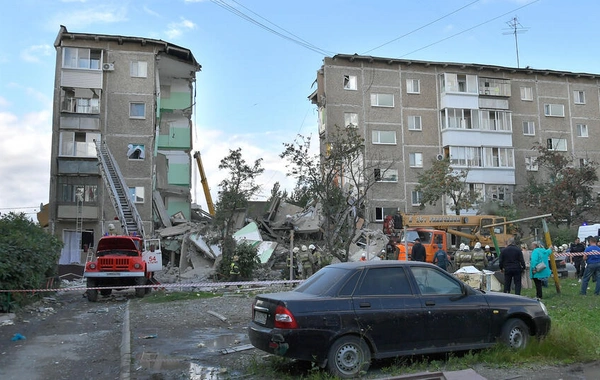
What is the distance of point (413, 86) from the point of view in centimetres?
4188

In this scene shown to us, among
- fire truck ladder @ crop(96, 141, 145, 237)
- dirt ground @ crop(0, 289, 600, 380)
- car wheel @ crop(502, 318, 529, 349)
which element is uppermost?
fire truck ladder @ crop(96, 141, 145, 237)

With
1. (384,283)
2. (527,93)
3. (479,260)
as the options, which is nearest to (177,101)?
(527,93)

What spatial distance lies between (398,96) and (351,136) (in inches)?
783

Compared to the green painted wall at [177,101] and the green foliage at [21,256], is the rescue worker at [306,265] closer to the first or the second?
the green foliage at [21,256]

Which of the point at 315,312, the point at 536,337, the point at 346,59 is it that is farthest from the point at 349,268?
the point at 346,59

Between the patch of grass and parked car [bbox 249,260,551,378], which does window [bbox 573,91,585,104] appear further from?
parked car [bbox 249,260,551,378]

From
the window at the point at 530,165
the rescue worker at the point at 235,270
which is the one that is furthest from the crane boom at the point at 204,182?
the window at the point at 530,165

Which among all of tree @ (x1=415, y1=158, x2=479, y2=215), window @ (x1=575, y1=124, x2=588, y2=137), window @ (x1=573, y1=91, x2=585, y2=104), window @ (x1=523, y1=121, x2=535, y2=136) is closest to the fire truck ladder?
tree @ (x1=415, y1=158, x2=479, y2=215)

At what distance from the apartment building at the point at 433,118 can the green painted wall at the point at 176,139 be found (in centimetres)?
1050

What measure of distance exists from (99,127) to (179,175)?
308 inches

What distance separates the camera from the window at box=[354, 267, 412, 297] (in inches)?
284

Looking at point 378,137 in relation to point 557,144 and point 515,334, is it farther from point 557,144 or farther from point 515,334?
point 515,334

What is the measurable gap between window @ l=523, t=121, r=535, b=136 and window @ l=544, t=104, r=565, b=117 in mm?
1668

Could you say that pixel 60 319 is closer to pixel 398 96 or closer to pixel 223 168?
pixel 223 168
